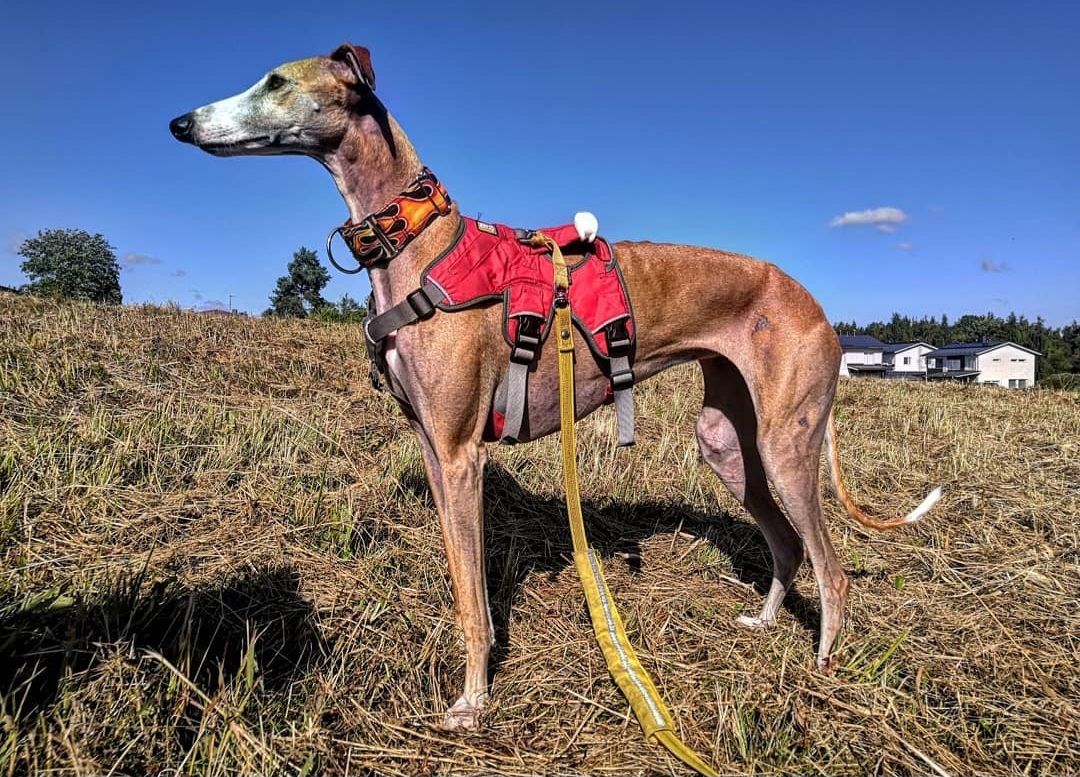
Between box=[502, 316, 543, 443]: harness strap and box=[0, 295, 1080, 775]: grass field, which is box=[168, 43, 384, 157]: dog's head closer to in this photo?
box=[502, 316, 543, 443]: harness strap

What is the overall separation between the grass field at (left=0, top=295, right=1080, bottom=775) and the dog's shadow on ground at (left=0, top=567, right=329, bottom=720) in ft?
0.05

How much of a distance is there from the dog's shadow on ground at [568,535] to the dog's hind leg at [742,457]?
326 mm

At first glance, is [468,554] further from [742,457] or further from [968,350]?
[968,350]

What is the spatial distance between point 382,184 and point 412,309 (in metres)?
0.63

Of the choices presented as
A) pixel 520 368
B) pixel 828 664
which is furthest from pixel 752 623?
Result: pixel 520 368

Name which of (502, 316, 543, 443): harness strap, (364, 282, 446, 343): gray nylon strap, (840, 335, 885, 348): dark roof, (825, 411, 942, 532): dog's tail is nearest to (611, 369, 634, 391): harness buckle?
(502, 316, 543, 443): harness strap

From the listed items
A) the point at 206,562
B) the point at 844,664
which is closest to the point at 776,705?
the point at 844,664

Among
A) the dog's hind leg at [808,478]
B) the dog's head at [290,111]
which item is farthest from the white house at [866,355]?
the dog's head at [290,111]

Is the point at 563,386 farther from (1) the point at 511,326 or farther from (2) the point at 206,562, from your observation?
(2) the point at 206,562

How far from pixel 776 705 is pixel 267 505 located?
3.11 meters

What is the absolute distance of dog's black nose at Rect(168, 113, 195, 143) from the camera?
99.1 inches

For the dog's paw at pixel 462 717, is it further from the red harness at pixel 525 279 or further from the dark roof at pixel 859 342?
the dark roof at pixel 859 342

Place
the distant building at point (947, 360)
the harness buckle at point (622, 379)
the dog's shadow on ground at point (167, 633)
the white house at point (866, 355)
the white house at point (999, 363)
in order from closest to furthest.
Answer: the dog's shadow on ground at point (167, 633) → the harness buckle at point (622, 379) → the white house at point (999, 363) → the distant building at point (947, 360) → the white house at point (866, 355)

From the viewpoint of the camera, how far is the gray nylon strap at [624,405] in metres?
3.04
